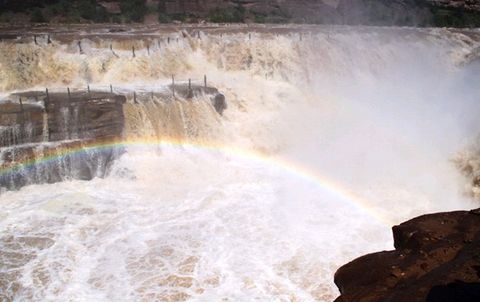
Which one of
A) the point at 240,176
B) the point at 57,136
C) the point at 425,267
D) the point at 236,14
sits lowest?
the point at 240,176

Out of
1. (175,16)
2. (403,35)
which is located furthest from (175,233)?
(175,16)

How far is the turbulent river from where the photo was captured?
29.7 ft

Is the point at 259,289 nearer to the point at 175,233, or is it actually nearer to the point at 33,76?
the point at 175,233

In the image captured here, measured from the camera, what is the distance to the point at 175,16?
37219 mm

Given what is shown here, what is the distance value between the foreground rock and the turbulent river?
14.8ft

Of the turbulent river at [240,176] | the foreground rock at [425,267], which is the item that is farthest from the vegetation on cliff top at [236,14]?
the foreground rock at [425,267]

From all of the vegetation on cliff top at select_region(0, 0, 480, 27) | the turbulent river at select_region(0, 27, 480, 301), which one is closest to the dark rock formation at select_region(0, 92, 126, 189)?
the turbulent river at select_region(0, 27, 480, 301)

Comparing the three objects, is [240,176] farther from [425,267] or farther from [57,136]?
[425,267]

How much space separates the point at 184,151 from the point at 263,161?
2.68m

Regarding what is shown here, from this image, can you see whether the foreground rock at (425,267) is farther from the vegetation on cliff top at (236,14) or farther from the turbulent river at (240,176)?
the vegetation on cliff top at (236,14)

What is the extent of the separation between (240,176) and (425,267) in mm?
10371

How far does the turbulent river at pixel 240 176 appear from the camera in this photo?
9.05m

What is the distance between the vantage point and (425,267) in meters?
3.64

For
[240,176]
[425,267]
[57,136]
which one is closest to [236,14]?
[240,176]
